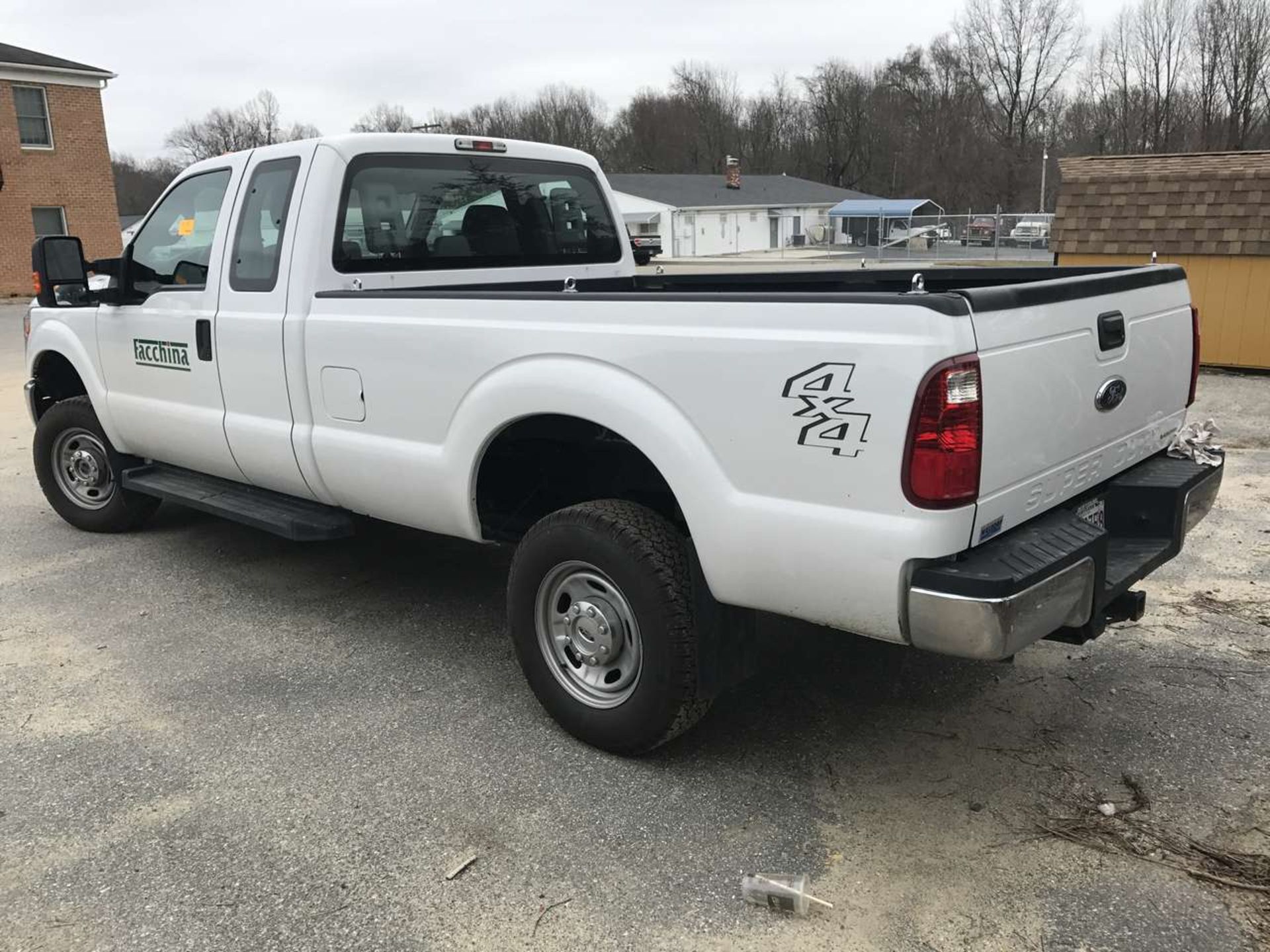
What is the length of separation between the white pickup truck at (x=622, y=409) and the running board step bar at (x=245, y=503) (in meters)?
0.02

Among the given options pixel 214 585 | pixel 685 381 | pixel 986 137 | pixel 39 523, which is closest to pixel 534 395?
pixel 685 381

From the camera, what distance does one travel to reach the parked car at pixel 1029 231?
1315 inches

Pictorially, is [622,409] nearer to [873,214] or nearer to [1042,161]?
[873,214]

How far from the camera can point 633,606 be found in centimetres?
326

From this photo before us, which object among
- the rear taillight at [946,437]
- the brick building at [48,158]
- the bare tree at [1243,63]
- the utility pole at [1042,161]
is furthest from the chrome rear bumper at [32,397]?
the bare tree at [1243,63]

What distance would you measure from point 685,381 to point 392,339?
1.35m

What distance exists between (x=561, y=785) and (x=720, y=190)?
62.8 m

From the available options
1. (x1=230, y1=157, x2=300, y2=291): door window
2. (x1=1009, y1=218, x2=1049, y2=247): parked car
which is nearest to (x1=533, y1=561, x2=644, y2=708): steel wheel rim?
(x1=230, y1=157, x2=300, y2=291): door window

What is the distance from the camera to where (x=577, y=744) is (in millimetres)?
3660

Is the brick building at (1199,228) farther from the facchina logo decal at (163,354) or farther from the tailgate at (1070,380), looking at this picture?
the facchina logo decal at (163,354)

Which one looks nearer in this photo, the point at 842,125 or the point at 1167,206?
the point at 1167,206

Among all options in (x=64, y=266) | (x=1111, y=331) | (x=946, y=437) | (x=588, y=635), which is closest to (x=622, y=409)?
(x=588, y=635)

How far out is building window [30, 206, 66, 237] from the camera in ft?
95.0

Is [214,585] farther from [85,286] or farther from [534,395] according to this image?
[534,395]
